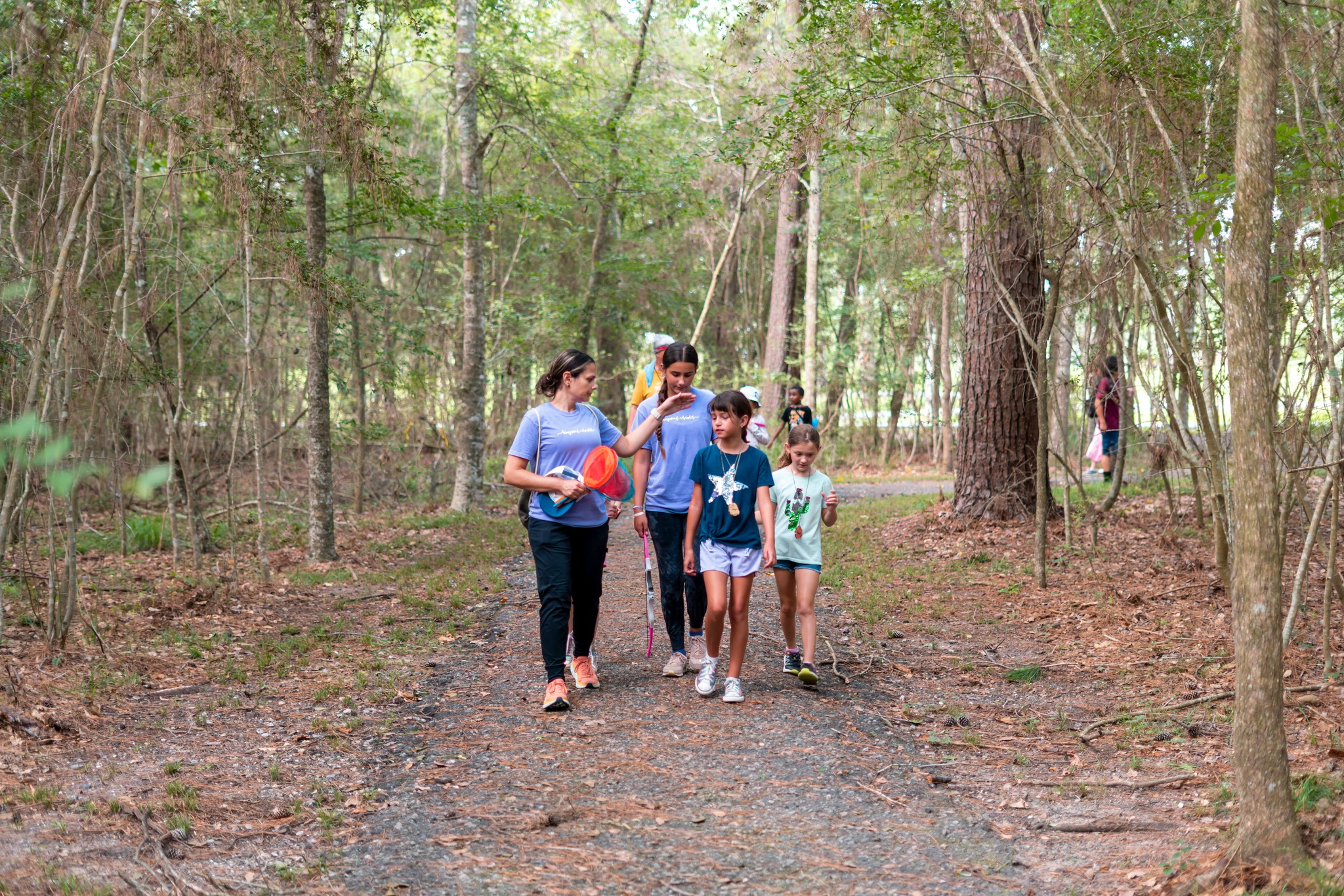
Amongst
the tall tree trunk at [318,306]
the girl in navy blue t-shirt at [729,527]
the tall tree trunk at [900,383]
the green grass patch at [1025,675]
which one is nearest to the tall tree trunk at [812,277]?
the tall tree trunk at [900,383]

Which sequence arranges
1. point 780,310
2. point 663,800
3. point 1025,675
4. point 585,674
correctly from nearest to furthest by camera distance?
1. point 663,800
2. point 585,674
3. point 1025,675
4. point 780,310

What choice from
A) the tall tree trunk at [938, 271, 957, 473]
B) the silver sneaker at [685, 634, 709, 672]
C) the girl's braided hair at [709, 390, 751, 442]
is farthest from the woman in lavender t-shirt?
the tall tree trunk at [938, 271, 957, 473]

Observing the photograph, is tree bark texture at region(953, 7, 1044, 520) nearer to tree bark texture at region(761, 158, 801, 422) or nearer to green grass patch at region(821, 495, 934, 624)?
green grass patch at region(821, 495, 934, 624)

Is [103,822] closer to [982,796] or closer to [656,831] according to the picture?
[656,831]

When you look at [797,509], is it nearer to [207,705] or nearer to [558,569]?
[558,569]

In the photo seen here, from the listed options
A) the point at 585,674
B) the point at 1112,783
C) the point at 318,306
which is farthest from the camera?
the point at 318,306

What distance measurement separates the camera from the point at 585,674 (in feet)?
20.5

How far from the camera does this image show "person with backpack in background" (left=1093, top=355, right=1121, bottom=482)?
40.9 feet

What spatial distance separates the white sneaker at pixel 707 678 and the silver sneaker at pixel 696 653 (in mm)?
293

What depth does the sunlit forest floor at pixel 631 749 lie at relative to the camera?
378cm

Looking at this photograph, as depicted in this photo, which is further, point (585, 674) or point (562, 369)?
point (585, 674)

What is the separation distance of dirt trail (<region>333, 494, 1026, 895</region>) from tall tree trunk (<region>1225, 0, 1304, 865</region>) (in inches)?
33.1

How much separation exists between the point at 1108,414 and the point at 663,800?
1091 cm

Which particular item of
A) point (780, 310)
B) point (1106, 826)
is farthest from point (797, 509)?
point (780, 310)
